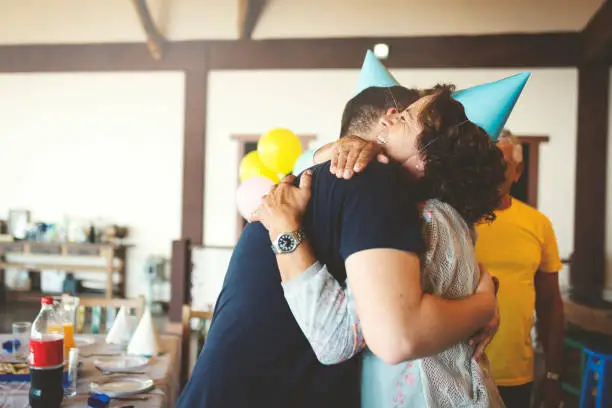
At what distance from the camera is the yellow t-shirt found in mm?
1740

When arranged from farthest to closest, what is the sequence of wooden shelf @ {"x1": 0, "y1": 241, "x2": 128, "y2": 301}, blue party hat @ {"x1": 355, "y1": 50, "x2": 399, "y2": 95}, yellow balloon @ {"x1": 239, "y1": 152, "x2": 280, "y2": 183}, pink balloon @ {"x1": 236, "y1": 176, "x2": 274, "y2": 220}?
1. wooden shelf @ {"x1": 0, "y1": 241, "x2": 128, "y2": 301}
2. yellow balloon @ {"x1": 239, "y1": 152, "x2": 280, "y2": 183}
3. pink balloon @ {"x1": 236, "y1": 176, "x2": 274, "y2": 220}
4. blue party hat @ {"x1": 355, "y1": 50, "x2": 399, "y2": 95}

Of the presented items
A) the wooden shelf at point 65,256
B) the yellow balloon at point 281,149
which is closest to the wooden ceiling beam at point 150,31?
the wooden shelf at point 65,256

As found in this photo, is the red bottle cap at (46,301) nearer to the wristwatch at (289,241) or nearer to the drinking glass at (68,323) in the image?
the drinking glass at (68,323)

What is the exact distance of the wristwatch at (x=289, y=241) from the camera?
0.81m

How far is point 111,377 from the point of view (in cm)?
183

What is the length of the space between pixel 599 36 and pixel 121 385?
5.06 metres

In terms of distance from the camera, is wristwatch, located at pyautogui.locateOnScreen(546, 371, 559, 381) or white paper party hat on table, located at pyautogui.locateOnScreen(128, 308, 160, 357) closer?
wristwatch, located at pyautogui.locateOnScreen(546, 371, 559, 381)

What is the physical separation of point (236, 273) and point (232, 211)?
4.88 metres

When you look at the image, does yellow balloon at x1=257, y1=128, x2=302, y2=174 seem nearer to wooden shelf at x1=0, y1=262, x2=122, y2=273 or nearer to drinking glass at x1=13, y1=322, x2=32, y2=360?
drinking glass at x1=13, y1=322, x2=32, y2=360

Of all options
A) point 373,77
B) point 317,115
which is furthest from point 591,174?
point 373,77

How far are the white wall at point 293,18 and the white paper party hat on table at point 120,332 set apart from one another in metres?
4.15

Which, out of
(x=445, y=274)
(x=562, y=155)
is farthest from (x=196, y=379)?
(x=562, y=155)

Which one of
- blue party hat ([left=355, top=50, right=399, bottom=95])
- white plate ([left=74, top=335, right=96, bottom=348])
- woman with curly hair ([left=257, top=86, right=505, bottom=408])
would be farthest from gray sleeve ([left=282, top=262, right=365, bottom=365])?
white plate ([left=74, top=335, right=96, bottom=348])

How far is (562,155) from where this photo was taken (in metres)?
5.34
